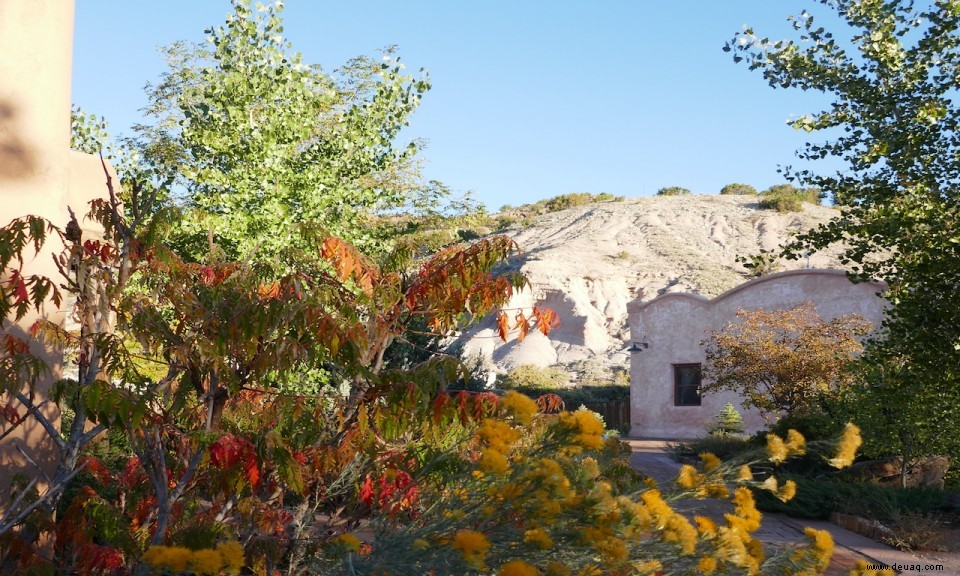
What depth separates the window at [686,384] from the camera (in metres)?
27.0

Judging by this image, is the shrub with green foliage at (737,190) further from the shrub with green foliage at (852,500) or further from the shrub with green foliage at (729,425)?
the shrub with green foliage at (852,500)

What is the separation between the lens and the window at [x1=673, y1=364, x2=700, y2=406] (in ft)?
88.7

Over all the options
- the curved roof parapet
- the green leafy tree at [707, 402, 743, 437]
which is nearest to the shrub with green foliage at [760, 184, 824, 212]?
the curved roof parapet

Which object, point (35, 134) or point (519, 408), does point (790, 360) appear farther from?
point (519, 408)

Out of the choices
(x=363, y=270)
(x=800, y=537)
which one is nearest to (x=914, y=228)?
(x=800, y=537)

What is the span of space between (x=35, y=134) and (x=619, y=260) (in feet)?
144

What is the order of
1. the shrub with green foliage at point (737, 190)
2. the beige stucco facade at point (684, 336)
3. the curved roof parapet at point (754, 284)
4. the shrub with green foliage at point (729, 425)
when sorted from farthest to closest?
the shrub with green foliage at point (737, 190), the beige stucco facade at point (684, 336), the curved roof parapet at point (754, 284), the shrub with green foliage at point (729, 425)

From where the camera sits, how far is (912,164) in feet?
31.6

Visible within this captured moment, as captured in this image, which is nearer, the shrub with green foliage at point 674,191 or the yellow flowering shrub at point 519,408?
the yellow flowering shrub at point 519,408

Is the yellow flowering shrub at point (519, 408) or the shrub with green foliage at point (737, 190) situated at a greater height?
the shrub with green foliage at point (737, 190)

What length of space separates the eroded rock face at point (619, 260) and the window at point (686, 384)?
10440 mm

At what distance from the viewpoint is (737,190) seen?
64500 millimetres

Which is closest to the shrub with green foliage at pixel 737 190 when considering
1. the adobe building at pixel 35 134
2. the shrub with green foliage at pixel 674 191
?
the shrub with green foliage at pixel 674 191

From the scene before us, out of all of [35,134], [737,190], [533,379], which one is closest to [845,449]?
[35,134]
